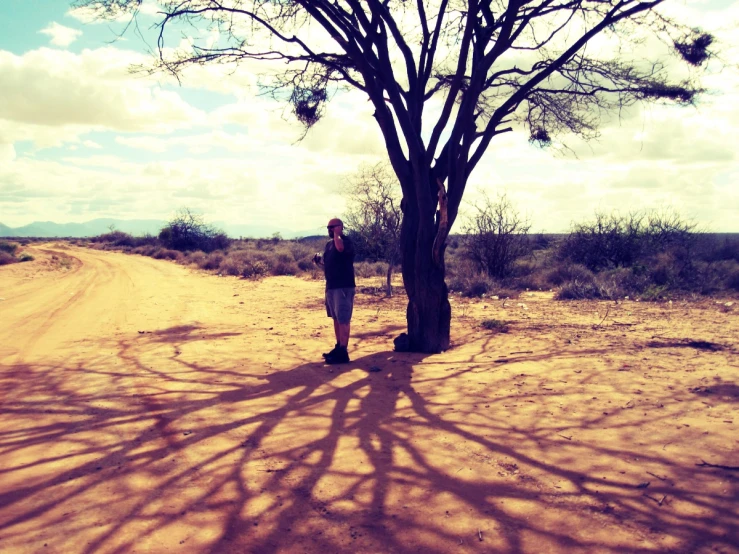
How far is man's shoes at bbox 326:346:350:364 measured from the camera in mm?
7523

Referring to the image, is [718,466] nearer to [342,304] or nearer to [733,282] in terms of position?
[342,304]

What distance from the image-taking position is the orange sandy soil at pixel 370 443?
326cm

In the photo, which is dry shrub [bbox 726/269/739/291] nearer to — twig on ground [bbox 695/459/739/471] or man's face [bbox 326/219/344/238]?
man's face [bbox 326/219/344/238]

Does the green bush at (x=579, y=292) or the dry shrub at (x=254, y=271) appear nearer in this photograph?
the green bush at (x=579, y=292)

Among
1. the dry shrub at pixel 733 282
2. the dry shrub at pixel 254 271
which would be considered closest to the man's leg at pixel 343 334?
the dry shrub at pixel 733 282

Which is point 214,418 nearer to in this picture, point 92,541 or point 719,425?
point 92,541

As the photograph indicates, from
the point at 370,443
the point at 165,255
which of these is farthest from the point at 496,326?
the point at 165,255

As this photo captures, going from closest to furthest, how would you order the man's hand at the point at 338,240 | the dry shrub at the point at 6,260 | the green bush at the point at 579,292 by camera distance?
1. the man's hand at the point at 338,240
2. the green bush at the point at 579,292
3. the dry shrub at the point at 6,260

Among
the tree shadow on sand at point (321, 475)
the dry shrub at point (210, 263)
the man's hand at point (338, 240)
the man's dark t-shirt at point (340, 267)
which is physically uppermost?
the man's hand at point (338, 240)

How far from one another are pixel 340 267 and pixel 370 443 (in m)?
3.29

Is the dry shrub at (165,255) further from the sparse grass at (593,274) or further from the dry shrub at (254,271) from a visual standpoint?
the dry shrub at (254,271)

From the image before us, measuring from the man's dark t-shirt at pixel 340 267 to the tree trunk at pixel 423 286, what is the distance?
1148 millimetres

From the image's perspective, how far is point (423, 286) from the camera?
8219 mm

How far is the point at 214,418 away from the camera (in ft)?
17.3
